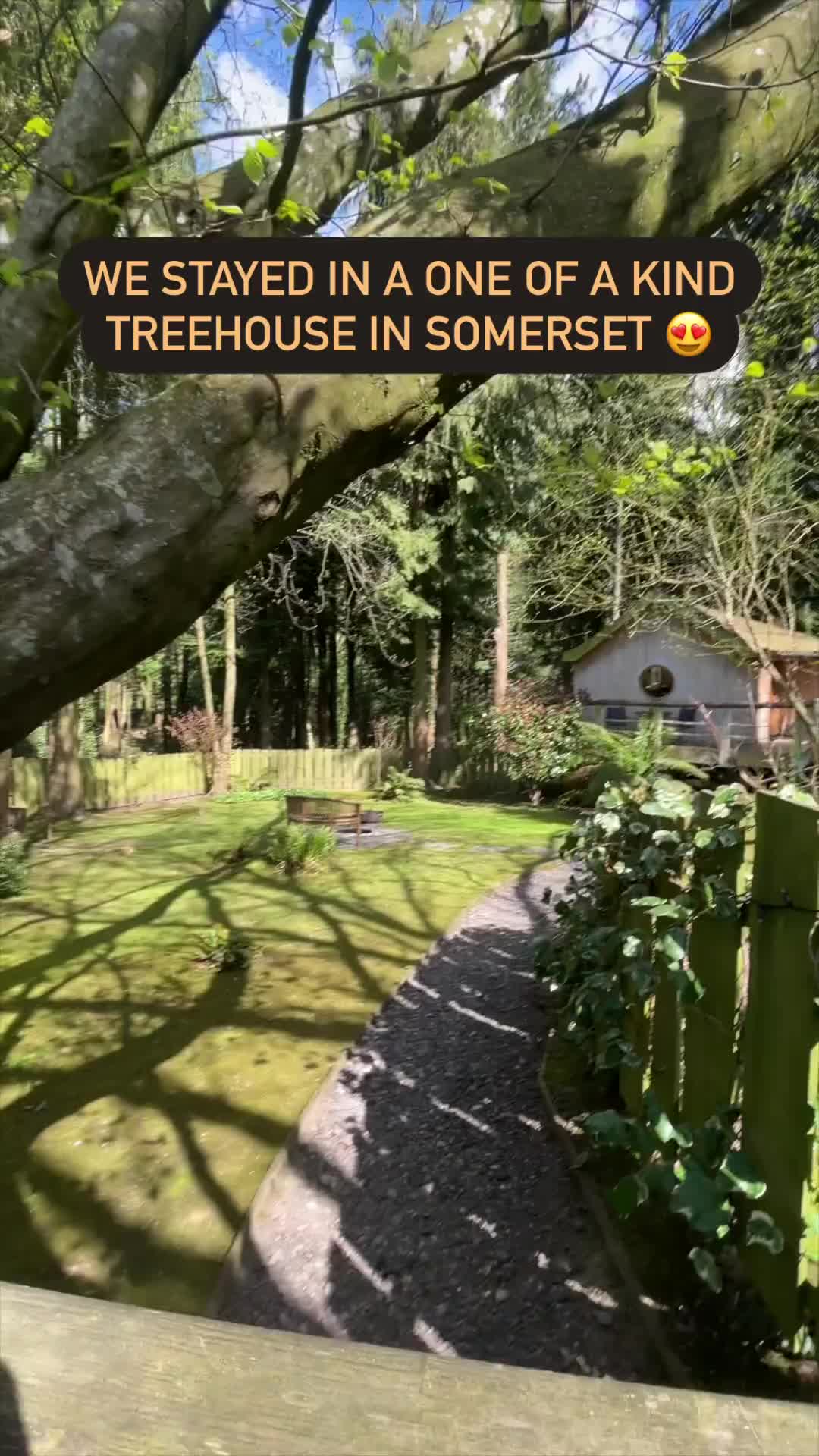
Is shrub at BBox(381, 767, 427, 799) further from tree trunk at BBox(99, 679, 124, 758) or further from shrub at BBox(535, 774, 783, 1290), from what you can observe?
shrub at BBox(535, 774, 783, 1290)

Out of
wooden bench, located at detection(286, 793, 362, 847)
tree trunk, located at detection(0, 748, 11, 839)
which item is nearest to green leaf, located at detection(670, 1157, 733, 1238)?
wooden bench, located at detection(286, 793, 362, 847)

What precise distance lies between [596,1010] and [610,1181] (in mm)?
721

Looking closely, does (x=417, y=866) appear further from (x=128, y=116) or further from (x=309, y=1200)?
(x=128, y=116)

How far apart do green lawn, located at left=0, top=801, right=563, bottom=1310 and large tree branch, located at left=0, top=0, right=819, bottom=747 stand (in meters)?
2.47

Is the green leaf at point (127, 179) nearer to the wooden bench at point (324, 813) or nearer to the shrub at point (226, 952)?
the shrub at point (226, 952)

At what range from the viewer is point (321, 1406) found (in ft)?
2.49

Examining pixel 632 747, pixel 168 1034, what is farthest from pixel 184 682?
pixel 168 1034

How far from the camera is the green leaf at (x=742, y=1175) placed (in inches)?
85.4

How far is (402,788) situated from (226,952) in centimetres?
1391

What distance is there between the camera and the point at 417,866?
10688 millimetres

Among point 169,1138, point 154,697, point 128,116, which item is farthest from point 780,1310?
point 154,697

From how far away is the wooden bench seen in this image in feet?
39.9

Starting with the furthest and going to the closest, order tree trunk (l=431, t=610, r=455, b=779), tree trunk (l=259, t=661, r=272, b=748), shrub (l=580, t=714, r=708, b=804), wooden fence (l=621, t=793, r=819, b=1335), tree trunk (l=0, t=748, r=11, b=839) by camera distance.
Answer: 1. tree trunk (l=259, t=661, r=272, b=748)
2. tree trunk (l=431, t=610, r=455, b=779)
3. shrub (l=580, t=714, r=708, b=804)
4. tree trunk (l=0, t=748, r=11, b=839)
5. wooden fence (l=621, t=793, r=819, b=1335)

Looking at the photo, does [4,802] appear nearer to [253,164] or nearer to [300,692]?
[253,164]
